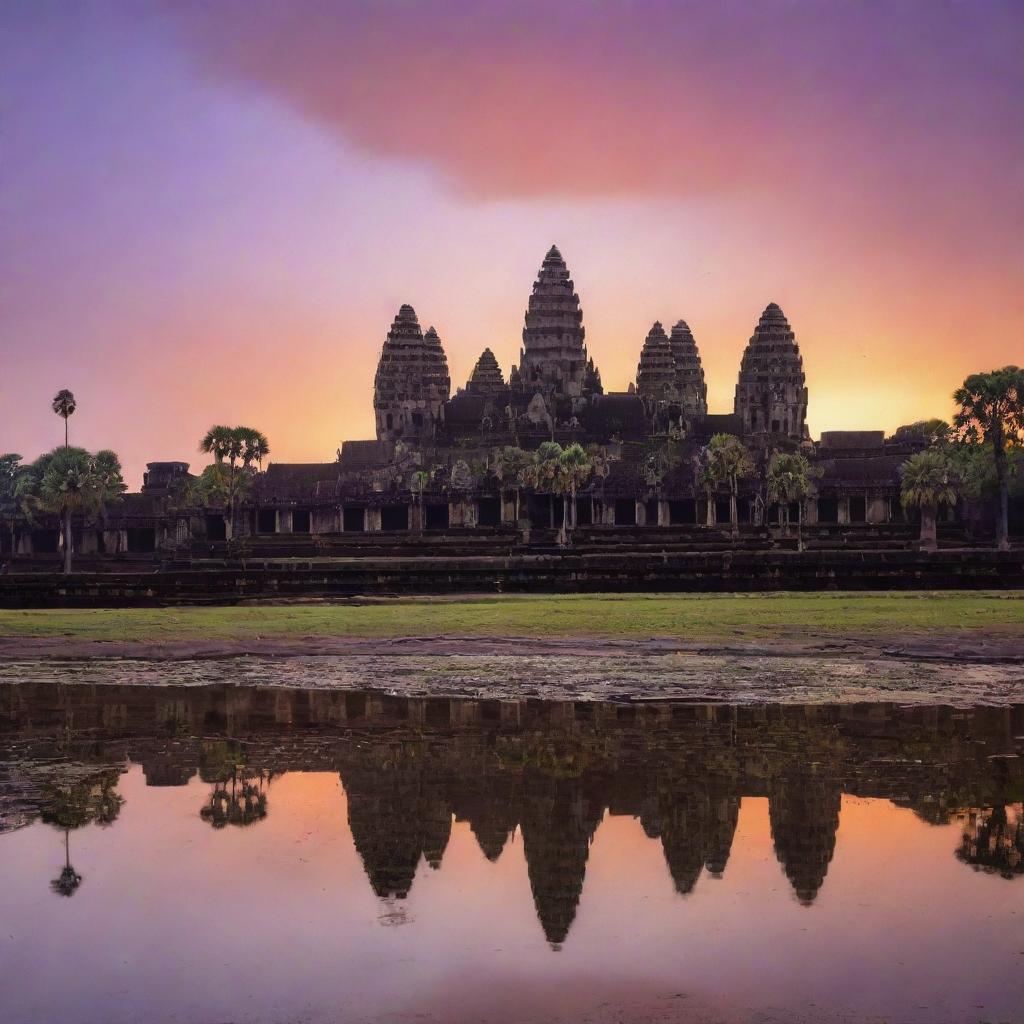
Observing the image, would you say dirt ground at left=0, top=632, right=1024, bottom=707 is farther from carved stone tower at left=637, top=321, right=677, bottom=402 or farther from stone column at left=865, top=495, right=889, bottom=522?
carved stone tower at left=637, top=321, right=677, bottom=402

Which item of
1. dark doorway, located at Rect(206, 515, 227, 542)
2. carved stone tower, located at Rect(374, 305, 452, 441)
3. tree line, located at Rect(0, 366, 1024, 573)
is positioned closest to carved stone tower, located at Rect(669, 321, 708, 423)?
carved stone tower, located at Rect(374, 305, 452, 441)

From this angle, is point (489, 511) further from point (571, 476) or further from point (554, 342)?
point (554, 342)

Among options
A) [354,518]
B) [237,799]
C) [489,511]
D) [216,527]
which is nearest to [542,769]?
[237,799]

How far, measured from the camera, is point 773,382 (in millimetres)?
129875

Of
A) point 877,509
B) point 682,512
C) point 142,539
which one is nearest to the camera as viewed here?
point 877,509

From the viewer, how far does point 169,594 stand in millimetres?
41406

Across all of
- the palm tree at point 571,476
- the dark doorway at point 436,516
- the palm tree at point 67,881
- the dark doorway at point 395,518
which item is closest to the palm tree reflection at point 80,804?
the palm tree at point 67,881

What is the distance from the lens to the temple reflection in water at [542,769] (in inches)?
483

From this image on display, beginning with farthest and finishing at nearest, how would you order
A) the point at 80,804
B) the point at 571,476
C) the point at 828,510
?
1. the point at 828,510
2. the point at 571,476
3. the point at 80,804

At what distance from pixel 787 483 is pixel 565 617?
2277 inches

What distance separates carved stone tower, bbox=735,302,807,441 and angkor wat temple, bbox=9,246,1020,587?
0.52ft

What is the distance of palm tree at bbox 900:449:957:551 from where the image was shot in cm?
7988

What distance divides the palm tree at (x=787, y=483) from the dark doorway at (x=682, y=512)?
6.69m

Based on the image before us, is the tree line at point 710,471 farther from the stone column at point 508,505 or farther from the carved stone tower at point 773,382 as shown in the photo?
the carved stone tower at point 773,382
